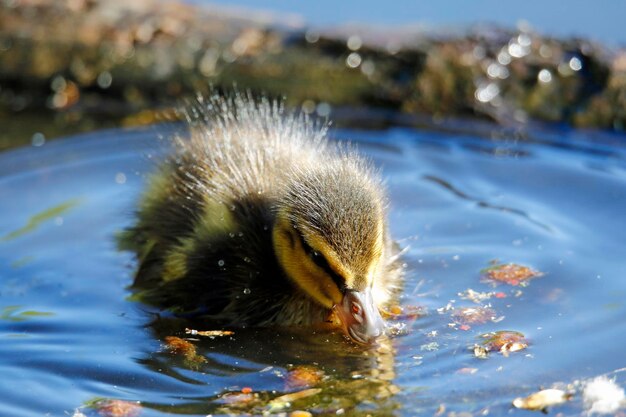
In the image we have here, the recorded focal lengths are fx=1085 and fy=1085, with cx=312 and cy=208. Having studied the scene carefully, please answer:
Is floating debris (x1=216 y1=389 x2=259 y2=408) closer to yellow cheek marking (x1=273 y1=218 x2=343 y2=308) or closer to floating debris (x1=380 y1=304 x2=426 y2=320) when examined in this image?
yellow cheek marking (x1=273 y1=218 x2=343 y2=308)

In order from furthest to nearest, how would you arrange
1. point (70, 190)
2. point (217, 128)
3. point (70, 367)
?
point (70, 190), point (217, 128), point (70, 367)

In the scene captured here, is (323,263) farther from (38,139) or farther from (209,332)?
(38,139)

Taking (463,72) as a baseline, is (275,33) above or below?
above

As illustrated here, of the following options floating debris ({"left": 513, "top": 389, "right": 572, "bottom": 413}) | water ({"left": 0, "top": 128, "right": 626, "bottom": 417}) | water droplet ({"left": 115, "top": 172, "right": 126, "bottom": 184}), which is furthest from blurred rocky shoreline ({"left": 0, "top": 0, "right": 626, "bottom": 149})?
floating debris ({"left": 513, "top": 389, "right": 572, "bottom": 413})

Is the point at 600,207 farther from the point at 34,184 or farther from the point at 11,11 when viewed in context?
the point at 11,11

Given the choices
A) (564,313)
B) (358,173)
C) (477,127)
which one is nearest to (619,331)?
(564,313)

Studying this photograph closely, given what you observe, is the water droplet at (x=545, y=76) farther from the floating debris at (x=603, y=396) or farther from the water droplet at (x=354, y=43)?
the floating debris at (x=603, y=396)
